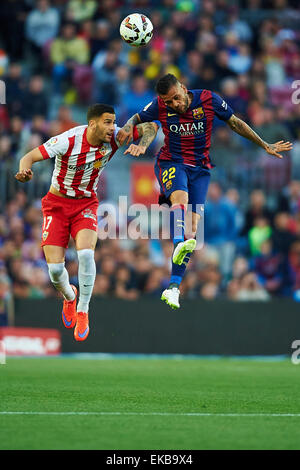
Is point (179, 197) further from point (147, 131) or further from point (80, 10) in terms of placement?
point (80, 10)

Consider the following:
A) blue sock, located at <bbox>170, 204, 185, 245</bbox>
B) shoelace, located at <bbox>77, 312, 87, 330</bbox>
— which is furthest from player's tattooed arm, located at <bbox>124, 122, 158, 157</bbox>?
shoelace, located at <bbox>77, 312, 87, 330</bbox>

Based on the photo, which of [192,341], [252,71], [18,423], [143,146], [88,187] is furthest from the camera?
[252,71]

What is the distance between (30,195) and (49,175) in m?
0.56

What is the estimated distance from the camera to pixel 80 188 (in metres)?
11.5

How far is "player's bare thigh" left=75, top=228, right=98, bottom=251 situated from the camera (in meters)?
11.3

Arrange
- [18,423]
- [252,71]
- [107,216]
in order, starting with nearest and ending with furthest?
[18,423]
[107,216]
[252,71]

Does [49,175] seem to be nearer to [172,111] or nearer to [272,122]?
[272,122]

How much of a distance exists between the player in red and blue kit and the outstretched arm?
98 centimetres

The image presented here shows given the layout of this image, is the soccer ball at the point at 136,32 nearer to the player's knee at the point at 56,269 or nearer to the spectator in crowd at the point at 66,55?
the player's knee at the point at 56,269

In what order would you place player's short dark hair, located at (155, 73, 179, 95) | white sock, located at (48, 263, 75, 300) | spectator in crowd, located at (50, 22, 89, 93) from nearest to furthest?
player's short dark hair, located at (155, 73, 179, 95) → white sock, located at (48, 263, 75, 300) → spectator in crowd, located at (50, 22, 89, 93)

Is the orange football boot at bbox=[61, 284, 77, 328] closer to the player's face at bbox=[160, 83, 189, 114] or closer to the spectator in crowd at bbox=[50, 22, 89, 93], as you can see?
the player's face at bbox=[160, 83, 189, 114]

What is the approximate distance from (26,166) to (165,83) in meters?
1.83
